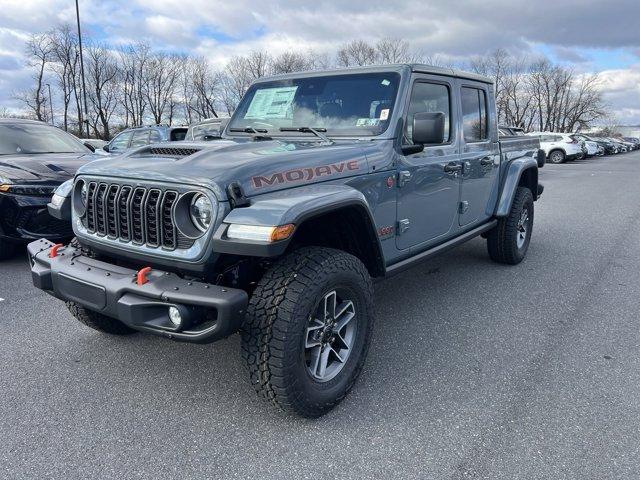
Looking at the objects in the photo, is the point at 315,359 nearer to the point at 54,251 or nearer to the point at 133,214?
the point at 133,214

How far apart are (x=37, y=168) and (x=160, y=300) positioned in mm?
4041

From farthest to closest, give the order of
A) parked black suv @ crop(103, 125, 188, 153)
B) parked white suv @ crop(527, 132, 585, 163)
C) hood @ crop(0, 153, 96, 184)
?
parked white suv @ crop(527, 132, 585, 163)
parked black suv @ crop(103, 125, 188, 153)
hood @ crop(0, 153, 96, 184)

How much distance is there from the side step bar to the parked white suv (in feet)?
76.0

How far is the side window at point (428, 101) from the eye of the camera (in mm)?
3479

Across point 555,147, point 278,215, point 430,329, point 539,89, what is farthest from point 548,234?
point 539,89

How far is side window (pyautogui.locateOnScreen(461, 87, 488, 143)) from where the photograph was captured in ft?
14.1

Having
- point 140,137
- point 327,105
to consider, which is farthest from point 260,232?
point 140,137

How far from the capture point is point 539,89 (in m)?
65.1

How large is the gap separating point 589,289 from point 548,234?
2.62m

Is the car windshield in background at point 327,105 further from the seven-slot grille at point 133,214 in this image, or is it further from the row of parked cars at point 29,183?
the seven-slot grille at point 133,214

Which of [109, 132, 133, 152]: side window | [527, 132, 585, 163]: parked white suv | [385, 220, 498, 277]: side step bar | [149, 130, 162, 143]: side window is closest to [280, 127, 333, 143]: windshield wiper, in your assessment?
[385, 220, 498, 277]: side step bar

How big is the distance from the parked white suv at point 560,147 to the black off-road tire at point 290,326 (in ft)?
84.7

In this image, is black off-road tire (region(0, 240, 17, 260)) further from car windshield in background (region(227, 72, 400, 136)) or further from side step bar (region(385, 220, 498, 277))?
side step bar (region(385, 220, 498, 277))

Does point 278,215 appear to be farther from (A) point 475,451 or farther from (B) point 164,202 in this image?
(A) point 475,451
